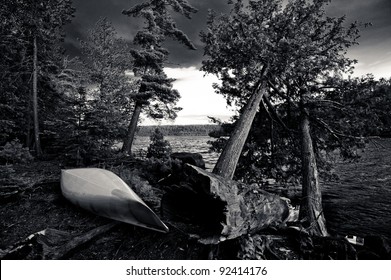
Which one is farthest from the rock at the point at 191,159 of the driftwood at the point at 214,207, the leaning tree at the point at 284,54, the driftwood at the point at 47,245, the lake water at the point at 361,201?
the driftwood at the point at 47,245

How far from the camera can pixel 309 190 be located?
8.09m

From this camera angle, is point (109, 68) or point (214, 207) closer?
point (214, 207)

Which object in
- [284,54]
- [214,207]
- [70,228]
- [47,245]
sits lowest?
[70,228]

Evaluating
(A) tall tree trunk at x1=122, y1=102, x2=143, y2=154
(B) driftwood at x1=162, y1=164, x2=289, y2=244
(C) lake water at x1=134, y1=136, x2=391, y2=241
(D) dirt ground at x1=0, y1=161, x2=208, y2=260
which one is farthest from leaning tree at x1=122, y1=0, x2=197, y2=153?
(B) driftwood at x1=162, y1=164, x2=289, y2=244

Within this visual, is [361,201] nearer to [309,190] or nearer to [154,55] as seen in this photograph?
[309,190]

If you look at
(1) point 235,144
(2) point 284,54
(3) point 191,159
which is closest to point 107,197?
(1) point 235,144

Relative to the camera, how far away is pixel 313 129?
9703mm

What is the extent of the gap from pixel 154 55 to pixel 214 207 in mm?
14104

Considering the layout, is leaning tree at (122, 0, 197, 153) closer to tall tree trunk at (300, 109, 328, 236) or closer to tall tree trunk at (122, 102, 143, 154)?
tall tree trunk at (122, 102, 143, 154)

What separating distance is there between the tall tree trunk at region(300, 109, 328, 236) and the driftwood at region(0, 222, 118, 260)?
687 cm

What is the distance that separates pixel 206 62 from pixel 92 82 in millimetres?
14640

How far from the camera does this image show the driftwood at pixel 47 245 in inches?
145

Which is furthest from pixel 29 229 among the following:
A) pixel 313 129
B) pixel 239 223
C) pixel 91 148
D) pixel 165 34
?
pixel 165 34

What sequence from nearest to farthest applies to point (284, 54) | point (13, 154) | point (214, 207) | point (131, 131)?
point (214, 207) → point (284, 54) → point (13, 154) → point (131, 131)
